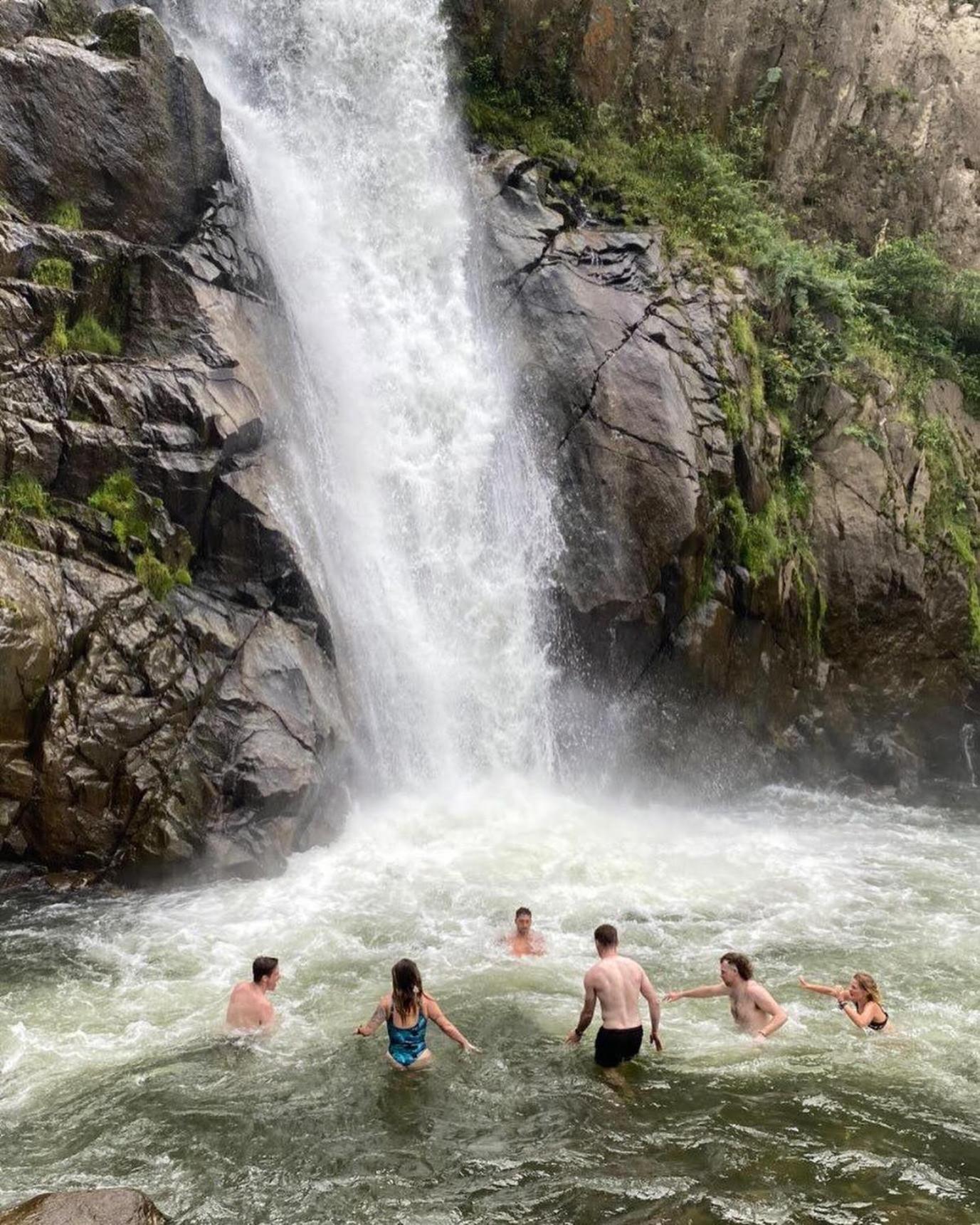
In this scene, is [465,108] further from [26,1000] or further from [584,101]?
[26,1000]

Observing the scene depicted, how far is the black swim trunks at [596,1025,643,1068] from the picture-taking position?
7.62 meters

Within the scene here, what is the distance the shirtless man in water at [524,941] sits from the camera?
32.2 feet

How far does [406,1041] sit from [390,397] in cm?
1127

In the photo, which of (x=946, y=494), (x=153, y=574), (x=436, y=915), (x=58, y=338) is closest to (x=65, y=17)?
(x=58, y=338)

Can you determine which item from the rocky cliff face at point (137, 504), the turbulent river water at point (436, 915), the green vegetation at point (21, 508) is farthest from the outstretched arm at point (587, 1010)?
the green vegetation at point (21, 508)

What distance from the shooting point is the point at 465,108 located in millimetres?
20266

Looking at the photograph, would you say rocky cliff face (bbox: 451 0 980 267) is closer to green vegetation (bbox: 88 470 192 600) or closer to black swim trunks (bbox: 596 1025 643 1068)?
green vegetation (bbox: 88 470 192 600)

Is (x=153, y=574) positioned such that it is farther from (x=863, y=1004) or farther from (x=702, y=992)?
(x=863, y=1004)

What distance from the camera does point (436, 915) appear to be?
10805 mm

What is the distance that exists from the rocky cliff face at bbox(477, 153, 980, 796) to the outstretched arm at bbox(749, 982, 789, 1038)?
831 cm

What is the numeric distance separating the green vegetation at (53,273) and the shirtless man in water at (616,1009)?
10448 millimetres

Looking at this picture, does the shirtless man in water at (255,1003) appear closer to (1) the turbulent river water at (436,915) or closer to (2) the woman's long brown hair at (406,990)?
(1) the turbulent river water at (436,915)

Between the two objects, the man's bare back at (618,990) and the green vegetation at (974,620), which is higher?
the green vegetation at (974,620)

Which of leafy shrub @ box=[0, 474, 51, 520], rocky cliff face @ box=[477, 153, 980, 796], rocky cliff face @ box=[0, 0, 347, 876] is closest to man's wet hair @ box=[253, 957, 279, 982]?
rocky cliff face @ box=[0, 0, 347, 876]
